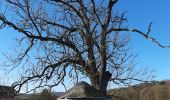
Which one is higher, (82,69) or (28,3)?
(28,3)

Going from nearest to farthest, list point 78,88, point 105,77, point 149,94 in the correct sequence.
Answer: point 78,88 → point 105,77 → point 149,94

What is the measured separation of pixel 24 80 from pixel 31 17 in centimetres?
249

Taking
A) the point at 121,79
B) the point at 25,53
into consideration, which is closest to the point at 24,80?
the point at 25,53

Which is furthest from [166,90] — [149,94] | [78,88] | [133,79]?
[78,88]

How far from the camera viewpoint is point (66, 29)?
1534 cm

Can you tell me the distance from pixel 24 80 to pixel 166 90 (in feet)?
187

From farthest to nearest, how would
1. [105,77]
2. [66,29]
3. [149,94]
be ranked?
[149,94] → [66,29] → [105,77]

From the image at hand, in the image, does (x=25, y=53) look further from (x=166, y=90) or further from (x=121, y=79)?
(x=166, y=90)

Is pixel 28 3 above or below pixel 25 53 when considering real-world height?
above

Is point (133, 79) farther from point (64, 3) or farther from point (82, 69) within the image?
point (64, 3)

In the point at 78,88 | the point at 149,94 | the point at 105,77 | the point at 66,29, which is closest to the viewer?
the point at 78,88

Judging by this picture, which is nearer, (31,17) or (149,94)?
(31,17)

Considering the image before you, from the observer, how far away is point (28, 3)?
49.9 ft

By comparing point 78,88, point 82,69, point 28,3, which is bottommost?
point 78,88
